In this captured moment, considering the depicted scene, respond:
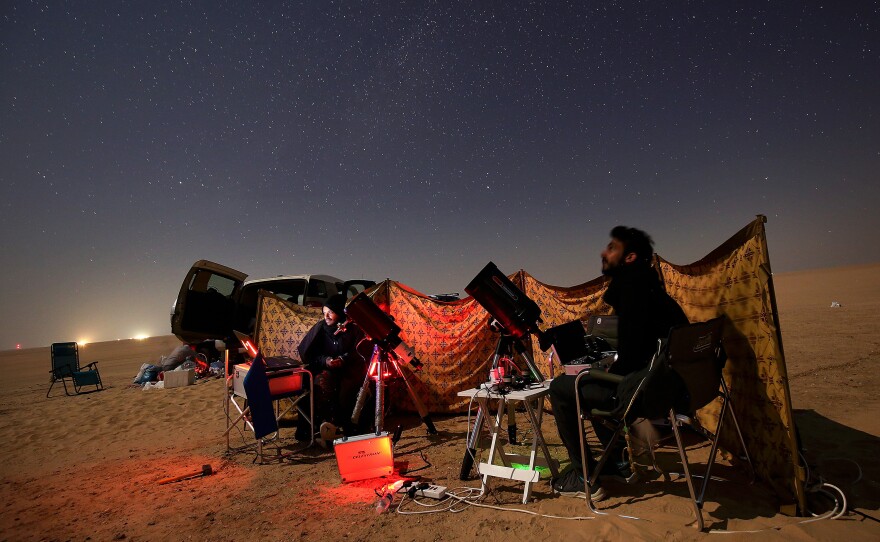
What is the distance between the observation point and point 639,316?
118 inches

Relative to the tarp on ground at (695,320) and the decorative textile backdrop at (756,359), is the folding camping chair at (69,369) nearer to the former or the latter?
the tarp on ground at (695,320)

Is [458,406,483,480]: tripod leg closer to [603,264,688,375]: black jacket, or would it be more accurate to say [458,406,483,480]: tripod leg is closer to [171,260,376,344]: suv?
[603,264,688,375]: black jacket

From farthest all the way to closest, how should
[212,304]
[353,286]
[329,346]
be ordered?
[353,286] → [212,304] → [329,346]

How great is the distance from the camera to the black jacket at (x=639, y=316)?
3.00 metres

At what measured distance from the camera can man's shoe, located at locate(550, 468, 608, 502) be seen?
10.5ft

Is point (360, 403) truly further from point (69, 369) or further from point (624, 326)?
point (69, 369)

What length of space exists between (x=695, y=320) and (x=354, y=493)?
366cm

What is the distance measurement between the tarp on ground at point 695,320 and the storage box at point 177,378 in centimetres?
530

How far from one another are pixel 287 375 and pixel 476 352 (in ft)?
9.43

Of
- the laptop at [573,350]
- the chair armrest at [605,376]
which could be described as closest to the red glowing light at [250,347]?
the laptop at [573,350]

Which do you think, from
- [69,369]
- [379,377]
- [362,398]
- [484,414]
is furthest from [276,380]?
[69,369]

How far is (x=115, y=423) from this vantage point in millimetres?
7629

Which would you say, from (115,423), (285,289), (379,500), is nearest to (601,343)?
(379,500)

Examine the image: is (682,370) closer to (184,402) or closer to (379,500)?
(379,500)
